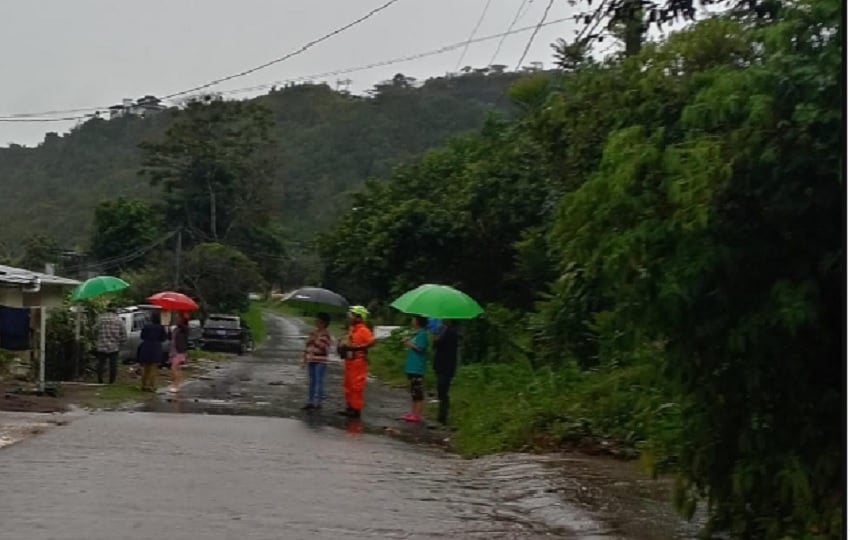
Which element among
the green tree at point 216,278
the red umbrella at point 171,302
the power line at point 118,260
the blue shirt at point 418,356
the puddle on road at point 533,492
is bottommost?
the puddle on road at point 533,492

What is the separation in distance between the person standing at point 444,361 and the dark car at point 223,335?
1163 inches

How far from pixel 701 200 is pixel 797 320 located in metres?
0.91

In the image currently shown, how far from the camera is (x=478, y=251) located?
32250 mm

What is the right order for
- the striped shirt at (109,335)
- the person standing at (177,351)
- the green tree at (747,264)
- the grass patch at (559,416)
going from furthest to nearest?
the striped shirt at (109,335) < the person standing at (177,351) < the grass patch at (559,416) < the green tree at (747,264)

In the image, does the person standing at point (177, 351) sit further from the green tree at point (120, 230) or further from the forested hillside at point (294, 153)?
the green tree at point (120, 230)

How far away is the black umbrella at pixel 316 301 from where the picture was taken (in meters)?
26.5

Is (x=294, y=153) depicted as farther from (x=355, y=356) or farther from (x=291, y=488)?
(x=291, y=488)

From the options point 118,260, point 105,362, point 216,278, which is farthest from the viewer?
point 118,260

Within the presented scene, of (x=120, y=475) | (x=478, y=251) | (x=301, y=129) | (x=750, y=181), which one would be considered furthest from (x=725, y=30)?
(x=301, y=129)

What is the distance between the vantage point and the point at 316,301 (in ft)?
87.2

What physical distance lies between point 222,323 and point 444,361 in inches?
1201

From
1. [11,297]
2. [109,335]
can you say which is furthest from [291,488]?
[11,297]

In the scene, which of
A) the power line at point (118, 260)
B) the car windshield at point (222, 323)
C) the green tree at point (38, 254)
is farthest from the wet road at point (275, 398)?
the green tree at point (38, 254)

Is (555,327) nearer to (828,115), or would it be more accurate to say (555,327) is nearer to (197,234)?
(828,115)
